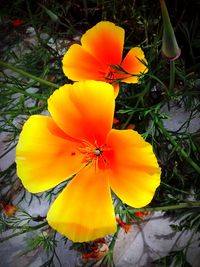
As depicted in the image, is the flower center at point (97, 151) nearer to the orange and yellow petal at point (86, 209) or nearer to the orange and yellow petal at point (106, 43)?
the orange and yellow petal at point (86, 209)

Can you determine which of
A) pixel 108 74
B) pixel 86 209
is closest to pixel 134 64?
pixel 108 74

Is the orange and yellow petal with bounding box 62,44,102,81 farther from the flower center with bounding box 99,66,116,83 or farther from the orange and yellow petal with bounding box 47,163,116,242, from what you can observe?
the orange and yellow petal with bounding box 47,163,116,242

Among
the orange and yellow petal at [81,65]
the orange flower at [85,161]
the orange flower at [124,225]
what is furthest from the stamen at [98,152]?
the orange flower at [124,225]

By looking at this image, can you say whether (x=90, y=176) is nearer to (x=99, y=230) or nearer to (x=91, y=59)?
(x=99, y=230)

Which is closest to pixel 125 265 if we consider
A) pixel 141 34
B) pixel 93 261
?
pixel 93 261

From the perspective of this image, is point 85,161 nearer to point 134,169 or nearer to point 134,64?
point 134,169
